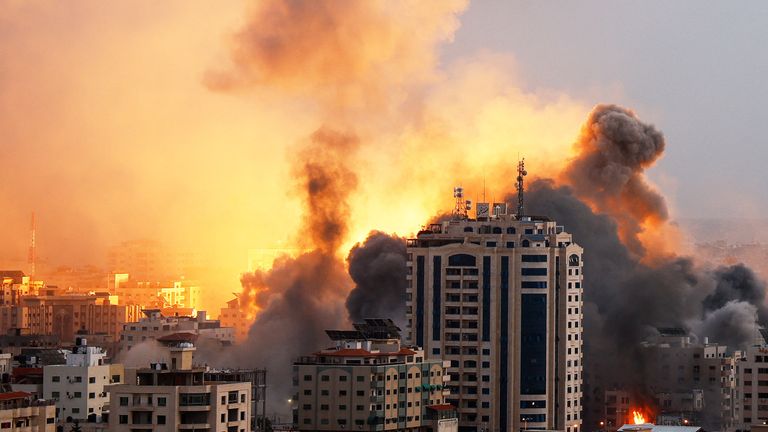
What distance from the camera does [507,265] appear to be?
122625mm

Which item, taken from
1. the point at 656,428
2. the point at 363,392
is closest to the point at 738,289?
the point at 656,428

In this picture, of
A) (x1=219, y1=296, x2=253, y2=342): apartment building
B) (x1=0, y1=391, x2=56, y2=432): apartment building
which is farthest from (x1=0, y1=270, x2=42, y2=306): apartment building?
(x1=0, y1=391, x2=56, y2=432): apartment building

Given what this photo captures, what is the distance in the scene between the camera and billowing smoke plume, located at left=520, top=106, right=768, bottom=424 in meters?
134

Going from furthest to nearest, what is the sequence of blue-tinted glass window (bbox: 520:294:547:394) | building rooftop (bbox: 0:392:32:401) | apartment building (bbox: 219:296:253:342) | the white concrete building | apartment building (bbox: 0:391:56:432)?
1. apartment building (bbox: 219:296:253:342)
2. blue-tinted glass window (bbox: 520:294:547:394)
3. the white concrete building
4. building rooftop (bbox: 0:392:32:401)
5. apartment building (bbox: 0:391:56:432)

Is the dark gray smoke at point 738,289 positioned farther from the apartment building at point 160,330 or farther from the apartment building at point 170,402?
the apartment building at point 170,402

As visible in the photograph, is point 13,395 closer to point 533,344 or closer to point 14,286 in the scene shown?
point 533,344

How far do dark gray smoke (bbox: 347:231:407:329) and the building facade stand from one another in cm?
1125

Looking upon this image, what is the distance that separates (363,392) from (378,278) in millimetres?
28594

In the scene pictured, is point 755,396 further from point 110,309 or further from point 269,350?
point 110,309

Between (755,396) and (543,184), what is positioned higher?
(543,184)

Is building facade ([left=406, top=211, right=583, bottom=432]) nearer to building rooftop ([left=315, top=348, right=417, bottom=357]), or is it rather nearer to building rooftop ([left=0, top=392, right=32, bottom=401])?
building rooftop ([left=315, top=348, right=417, bottom=357])

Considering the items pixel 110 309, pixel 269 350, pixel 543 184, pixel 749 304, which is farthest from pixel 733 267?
pixel 110 309

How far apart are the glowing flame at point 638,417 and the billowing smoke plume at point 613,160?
18.3 m

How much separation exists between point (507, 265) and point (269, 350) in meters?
22.3
